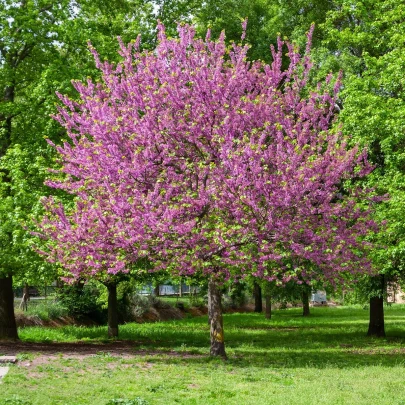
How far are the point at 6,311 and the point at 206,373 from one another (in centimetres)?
1133

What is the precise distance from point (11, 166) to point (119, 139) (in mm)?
5286

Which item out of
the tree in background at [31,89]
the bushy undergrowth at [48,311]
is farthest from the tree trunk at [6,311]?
the bushy undergrowth at [48,311]

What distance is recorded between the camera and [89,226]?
16641 mm

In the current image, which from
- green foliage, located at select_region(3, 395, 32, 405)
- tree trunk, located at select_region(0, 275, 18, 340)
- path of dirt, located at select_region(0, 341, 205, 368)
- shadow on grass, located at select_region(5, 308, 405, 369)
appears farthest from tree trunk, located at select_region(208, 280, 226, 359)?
tree trunk, located at select_region(0, 275, 18, 340)

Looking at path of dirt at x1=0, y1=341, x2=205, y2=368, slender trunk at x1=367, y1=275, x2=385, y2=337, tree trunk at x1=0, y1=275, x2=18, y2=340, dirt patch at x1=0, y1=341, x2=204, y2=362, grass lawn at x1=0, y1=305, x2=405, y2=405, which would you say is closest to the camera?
grass lawn at x1=0, y1=305, x2=405, y2=405

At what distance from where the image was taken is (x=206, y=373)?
14.8 m

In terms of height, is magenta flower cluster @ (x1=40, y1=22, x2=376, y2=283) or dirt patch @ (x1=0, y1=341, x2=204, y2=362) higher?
magenta flower cluster @ (x1=40, y1=22, x2=376, y2=283)

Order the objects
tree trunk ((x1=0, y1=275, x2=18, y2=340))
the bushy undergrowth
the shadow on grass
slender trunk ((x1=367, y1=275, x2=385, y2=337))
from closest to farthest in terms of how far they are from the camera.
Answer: the shadow on grass, tree trunk ((x1=0, y1=275, x2=18, y2=340)), slender trunk ((x1=367, y1=275, x2=385, y2=337)), the bushy undergrowth

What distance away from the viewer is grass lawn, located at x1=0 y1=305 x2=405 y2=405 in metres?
11.3

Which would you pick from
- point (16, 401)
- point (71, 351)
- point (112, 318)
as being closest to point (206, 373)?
point (16, 401)

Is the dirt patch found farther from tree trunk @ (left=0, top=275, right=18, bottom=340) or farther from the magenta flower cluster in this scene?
the magenta flower cluster

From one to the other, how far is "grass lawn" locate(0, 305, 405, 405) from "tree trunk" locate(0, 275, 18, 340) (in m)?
1.38

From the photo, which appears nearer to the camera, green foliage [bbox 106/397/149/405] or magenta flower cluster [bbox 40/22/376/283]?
green foliage [bbox 106/397/149/405]

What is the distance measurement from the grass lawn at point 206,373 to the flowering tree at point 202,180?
2397mm
